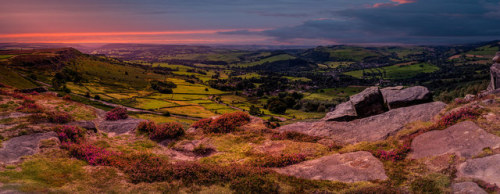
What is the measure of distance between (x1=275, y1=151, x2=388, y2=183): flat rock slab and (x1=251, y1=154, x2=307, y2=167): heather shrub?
0.48 metres

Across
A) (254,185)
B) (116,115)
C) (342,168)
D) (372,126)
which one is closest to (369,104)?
(372,126)

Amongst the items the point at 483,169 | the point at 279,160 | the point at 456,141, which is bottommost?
the point at 279,160

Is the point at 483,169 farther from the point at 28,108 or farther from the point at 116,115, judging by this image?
the point at 28,108

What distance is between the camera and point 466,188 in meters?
10.7

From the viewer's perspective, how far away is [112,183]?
42.5ft

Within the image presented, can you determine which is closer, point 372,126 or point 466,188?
point 466,188

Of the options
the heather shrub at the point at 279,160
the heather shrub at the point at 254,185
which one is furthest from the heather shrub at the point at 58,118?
the heather shrub at the point at 254,185

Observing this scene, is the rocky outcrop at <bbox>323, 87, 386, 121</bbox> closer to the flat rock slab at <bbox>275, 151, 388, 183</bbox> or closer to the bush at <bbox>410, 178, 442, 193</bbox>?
the flat rock slab at <bbox>275, 151, 388, 183</bbox>

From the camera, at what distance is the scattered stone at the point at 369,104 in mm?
24875

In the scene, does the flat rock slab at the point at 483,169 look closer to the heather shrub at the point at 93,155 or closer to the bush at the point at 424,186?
the bush at the point at 424,186

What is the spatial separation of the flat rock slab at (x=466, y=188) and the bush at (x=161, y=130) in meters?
19.9

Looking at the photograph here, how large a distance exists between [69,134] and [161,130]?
22.9ft

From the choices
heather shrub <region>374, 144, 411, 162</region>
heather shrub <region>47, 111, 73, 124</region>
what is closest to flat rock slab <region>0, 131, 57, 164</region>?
heather shrub <region>47, 111, 73, 124</region>

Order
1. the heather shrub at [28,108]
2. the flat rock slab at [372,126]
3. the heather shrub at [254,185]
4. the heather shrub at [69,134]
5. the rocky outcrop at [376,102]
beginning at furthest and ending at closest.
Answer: the rocky outcrop at [376,102] < the heather shrub at [28,108] < the flat rock slab at [372,126] < the heather shrub at [69,134] < the heather shrub at [254,185]
